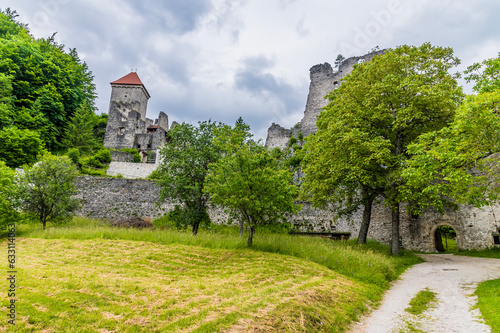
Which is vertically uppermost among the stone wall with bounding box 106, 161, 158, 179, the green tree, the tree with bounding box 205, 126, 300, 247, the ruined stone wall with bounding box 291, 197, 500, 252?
the green tree

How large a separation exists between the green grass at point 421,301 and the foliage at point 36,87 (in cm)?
3271

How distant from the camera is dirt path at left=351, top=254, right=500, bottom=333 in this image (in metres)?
5.49

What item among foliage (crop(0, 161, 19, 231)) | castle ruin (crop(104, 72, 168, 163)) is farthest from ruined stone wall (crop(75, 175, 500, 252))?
castle ruin (crop(104, 72, 168, 163))

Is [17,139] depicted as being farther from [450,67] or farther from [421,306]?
[450,67]

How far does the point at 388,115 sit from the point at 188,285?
511 inches

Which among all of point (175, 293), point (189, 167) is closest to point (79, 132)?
point (189, 167)

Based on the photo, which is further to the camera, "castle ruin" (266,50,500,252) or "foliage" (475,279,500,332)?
"castle ruin" (266,50,500,252)

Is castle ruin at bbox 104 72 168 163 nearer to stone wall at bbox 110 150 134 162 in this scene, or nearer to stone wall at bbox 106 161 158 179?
stone wall at bbox 110 150 134 162

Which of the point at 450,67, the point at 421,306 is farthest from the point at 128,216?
the point at 450,67

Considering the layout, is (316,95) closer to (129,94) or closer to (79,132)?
(79,132)

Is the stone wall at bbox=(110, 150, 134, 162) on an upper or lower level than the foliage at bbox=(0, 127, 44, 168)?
upper

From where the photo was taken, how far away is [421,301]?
706 centimetres

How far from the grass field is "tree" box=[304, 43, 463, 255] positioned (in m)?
4.20

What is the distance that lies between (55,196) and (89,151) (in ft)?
75.2
